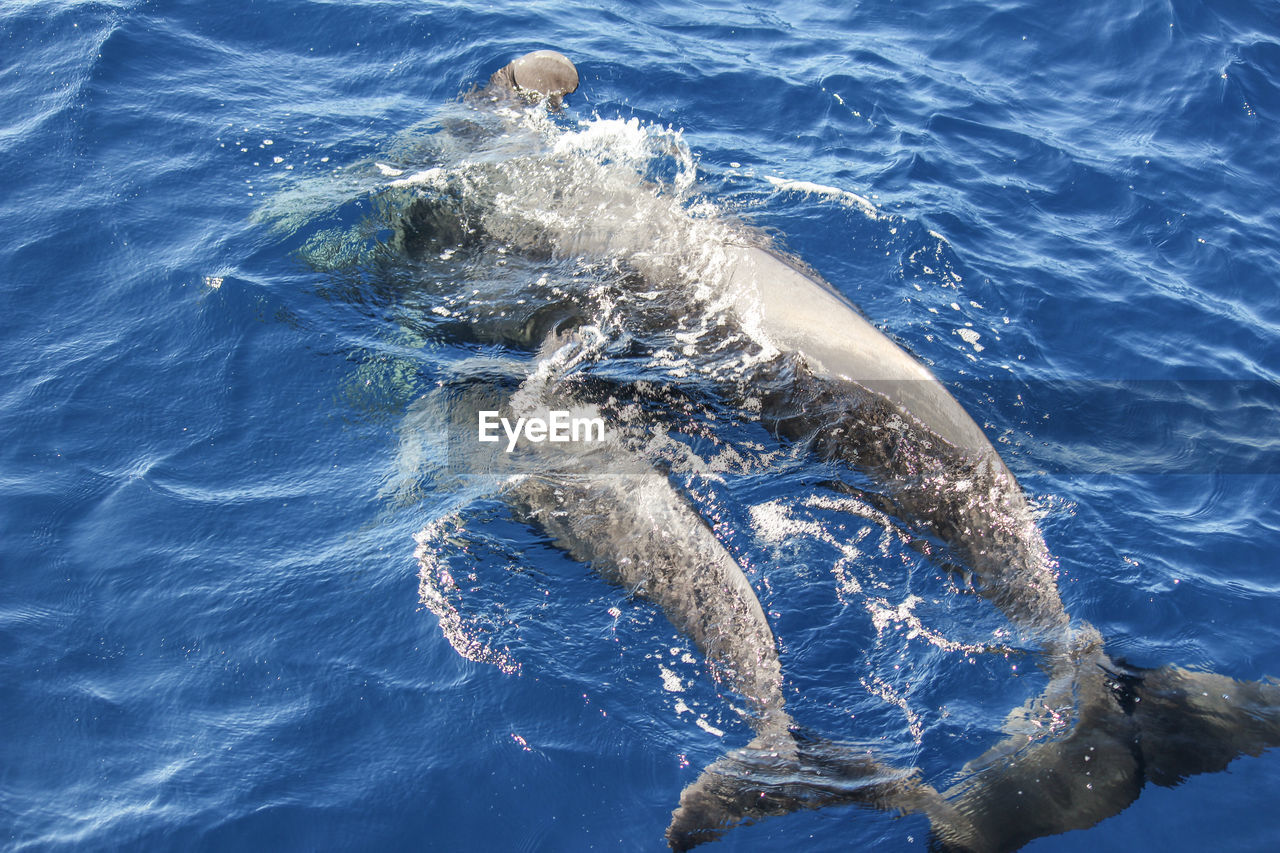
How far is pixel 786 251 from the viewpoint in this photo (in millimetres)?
10648

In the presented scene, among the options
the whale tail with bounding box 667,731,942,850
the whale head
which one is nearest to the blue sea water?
the whale tail with bounding box 667,731,942,850

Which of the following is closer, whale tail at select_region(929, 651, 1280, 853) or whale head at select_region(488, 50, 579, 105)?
whale tail at select_region(929, 651, 1280, 853)

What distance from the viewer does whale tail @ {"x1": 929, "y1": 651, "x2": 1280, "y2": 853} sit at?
6051mm

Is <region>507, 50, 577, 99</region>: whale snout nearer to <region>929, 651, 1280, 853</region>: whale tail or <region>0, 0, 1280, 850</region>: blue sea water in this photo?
<region>0, 0, 1280, 850</region>: blue sea water

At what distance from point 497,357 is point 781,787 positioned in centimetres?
497

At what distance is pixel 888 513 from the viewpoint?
787cm

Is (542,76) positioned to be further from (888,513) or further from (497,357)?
(888,513)

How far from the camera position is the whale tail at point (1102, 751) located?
19.9 feet

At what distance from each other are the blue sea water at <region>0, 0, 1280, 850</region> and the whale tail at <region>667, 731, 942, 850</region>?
0.14m

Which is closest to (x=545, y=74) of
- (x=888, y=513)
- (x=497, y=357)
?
(x=497, y=357)

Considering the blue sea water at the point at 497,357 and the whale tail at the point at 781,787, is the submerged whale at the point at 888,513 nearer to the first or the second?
the whale tail at the point at 781,787

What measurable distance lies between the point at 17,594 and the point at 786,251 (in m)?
8.09

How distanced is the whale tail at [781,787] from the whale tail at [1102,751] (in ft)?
1.12

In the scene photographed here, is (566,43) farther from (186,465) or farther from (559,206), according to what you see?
(186,465)
